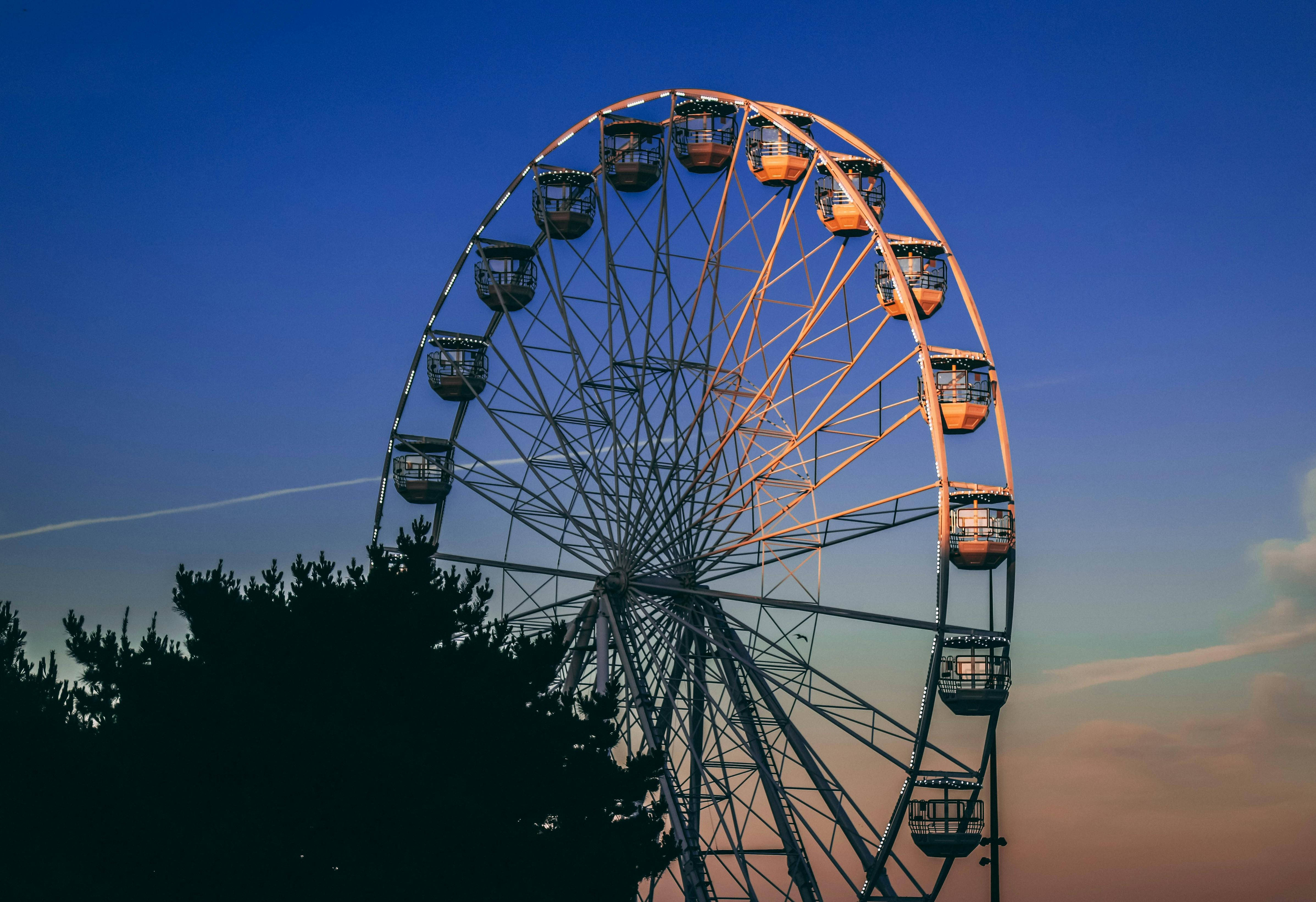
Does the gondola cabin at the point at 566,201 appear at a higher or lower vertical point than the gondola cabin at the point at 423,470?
higher

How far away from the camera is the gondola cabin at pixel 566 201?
1299 inches

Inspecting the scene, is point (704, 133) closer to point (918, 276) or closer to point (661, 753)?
point (918, 276)

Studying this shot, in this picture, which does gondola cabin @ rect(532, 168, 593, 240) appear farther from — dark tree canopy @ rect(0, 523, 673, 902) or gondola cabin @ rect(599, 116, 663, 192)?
dark tree canopy @ rect(0, 523, 673, 902)

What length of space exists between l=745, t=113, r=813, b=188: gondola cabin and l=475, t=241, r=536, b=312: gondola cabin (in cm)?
511

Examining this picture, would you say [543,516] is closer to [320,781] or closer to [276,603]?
[276,603]

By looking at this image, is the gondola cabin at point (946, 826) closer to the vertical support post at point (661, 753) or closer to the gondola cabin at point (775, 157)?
the vertical support post at point (661, 753)

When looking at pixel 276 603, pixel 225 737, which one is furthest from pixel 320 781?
pixel 276 603

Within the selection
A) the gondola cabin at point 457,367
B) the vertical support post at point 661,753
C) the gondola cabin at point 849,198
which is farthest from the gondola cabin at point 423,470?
the gondola cabin at point 849,198

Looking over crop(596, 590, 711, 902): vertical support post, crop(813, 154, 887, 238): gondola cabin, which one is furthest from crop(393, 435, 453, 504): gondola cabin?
crop(813, 154, 887, 238): gondola cabin

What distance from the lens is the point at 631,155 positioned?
3198 cm

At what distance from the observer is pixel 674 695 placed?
28219mm

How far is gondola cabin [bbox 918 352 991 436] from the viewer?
27031 millimetres

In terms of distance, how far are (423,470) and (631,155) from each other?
7405 millimetres

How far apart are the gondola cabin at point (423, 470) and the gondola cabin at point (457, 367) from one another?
3.37 feet
